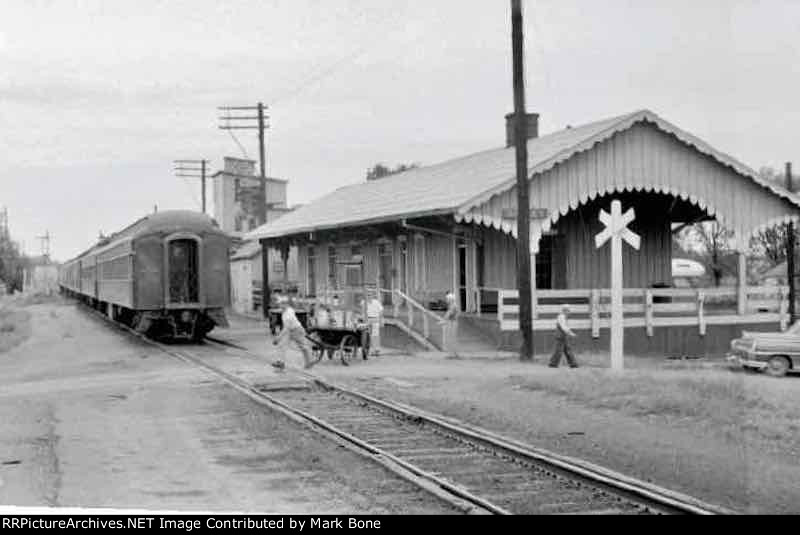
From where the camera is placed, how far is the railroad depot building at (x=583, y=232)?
22.8m

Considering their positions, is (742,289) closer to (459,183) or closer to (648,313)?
(648,313)

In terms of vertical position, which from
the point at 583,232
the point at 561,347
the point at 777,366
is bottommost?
the point at 777,366

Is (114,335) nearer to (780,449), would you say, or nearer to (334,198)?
(334,198)

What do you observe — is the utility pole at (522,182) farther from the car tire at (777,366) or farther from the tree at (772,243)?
the tree at (772,243)

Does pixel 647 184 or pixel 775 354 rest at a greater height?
pixel 647 184

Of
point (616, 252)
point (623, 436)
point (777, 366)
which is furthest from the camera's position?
point (777, 366)

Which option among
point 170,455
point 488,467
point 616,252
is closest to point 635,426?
point 488,467

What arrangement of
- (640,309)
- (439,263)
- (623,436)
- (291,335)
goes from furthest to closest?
(439,263) → (640,309) → (291,335) → (623,436)

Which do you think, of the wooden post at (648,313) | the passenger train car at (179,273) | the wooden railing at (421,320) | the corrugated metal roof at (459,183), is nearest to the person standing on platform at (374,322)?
the wooden railing at (421,320)

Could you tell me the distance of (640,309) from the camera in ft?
78.0

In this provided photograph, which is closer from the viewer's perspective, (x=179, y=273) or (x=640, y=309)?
(x=640, y=309)

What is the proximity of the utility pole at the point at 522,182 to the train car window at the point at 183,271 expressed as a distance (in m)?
9.89

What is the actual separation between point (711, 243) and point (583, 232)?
46.1m

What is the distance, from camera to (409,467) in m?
9.28
